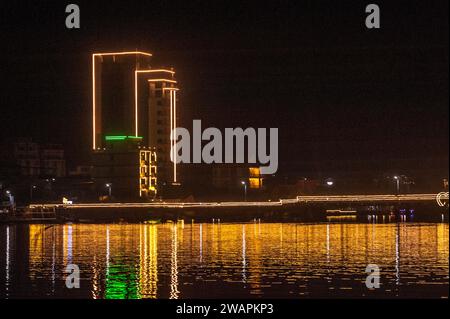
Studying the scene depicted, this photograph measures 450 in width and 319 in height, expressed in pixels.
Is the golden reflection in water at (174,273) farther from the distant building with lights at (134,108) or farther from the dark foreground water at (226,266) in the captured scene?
the distant building with lights at (134,108)

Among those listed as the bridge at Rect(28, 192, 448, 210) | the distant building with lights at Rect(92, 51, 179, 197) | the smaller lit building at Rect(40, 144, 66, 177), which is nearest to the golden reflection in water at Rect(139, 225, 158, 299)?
the bridge at Rect(28, 192, 448, 210)

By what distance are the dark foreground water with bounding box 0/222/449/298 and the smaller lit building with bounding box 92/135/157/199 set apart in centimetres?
4975

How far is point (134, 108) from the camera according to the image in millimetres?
127062

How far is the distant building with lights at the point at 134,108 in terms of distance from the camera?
125 metres

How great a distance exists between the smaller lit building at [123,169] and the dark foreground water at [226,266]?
49.8 meters

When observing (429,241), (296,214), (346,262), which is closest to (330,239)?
(429,241)

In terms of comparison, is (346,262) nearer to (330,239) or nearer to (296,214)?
(330,239)

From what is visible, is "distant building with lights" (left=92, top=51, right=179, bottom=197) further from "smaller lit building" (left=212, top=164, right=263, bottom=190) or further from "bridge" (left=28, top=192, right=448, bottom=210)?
"smaller lit building" (left=212, top=164, right=263, bottom=190)

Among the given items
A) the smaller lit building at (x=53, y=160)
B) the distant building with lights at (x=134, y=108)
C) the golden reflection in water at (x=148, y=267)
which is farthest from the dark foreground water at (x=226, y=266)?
the smaller lit building at (x=53, y=160)

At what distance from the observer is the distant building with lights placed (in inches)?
4919

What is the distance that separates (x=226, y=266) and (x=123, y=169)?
76343 mm

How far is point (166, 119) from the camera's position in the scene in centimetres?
13200

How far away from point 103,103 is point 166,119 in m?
9.81

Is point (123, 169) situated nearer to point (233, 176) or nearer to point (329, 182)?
point (233, 176)
